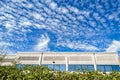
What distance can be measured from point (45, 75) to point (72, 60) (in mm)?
44165

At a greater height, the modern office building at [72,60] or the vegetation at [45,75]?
the modern office building at [72,60]

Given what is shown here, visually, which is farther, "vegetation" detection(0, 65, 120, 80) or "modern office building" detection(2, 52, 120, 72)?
"modern office building" detection(2, 52, 120, 72)

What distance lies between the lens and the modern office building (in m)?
49.3

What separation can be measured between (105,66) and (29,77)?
4440cm

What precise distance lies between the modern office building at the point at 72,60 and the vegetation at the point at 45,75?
41.7 m

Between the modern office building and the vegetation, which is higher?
the modern office building

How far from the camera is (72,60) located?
167 ft

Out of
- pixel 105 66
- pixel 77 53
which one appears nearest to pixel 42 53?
pixel 77 53

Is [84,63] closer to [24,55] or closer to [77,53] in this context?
[77,53]

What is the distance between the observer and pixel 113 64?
49094 millimetres

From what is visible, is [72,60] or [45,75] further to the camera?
[72,60]

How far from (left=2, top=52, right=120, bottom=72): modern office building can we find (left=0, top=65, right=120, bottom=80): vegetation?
1641 inches

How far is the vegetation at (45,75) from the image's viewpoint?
22.7ft

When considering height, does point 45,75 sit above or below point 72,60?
below
